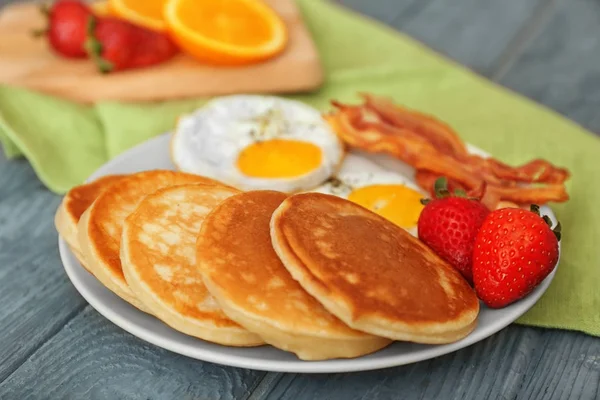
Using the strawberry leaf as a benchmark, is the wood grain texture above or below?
below

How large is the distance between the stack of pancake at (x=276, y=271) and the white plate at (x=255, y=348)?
27 mm

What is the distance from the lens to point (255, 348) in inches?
73.7

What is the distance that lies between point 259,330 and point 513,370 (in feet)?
2.47

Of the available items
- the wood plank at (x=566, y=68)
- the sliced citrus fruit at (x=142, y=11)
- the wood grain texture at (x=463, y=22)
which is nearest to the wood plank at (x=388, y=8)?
the wood grain texture at (x=463, y=22)

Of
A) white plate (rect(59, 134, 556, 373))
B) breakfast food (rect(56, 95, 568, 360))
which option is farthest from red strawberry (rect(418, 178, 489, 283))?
white plate (rect(59, 134, 556, 373))

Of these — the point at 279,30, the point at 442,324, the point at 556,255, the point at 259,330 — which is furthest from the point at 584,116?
the point at 259,330

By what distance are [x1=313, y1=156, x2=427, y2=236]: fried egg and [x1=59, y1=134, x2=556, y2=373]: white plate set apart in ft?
1.90

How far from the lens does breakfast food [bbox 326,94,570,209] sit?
2.62 metres

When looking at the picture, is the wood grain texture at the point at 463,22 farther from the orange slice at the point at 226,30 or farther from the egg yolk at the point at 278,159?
the egg yolk at the point at 278,159

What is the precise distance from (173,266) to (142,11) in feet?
7.15

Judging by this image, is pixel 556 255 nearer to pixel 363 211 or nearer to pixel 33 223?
pixel 363 211

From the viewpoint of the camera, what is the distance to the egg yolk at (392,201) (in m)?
2.55

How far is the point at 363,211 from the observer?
2.17m

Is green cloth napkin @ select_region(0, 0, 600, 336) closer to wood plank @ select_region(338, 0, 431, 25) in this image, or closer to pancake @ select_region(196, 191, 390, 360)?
wood plank @ select_region(338, 0, 431, 25)
